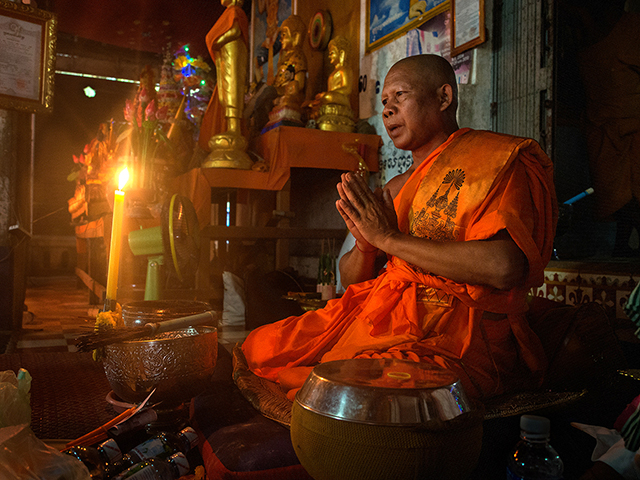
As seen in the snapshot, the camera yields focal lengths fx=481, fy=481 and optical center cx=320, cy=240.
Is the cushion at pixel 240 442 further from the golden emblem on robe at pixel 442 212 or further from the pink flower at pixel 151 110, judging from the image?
the pink flower at pixel 151 110

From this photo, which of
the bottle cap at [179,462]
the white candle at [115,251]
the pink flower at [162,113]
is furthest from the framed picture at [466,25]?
the pink flower at [162,113]

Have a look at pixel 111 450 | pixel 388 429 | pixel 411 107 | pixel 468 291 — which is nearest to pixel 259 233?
pixel 411 107

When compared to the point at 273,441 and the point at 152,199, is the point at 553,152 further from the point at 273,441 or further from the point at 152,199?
the point at 152,199

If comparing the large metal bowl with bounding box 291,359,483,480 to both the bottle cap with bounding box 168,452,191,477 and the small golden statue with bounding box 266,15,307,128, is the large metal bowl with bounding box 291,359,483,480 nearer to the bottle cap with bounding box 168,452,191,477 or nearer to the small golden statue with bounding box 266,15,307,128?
the bottle cap with bounding box 168,452,191,477

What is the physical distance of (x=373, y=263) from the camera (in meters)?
1.70

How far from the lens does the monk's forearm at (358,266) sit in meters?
1.67

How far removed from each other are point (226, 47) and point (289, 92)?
2.24ft

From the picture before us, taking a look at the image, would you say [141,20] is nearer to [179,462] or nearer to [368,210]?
[368,210]

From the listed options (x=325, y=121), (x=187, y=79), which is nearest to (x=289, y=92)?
(x=325, y=121)

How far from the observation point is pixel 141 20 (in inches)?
268

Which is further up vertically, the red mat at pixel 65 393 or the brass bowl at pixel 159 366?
the brass bowl at pixel 159 366

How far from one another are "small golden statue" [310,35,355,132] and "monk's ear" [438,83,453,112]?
2.55m

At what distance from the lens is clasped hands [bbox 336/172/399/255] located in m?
1.35

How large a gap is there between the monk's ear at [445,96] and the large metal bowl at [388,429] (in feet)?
3.48
